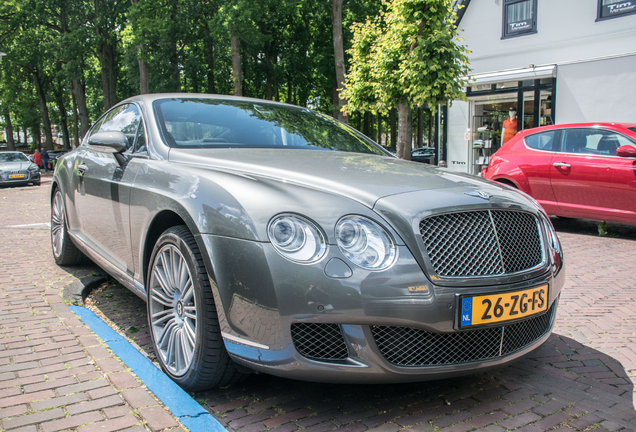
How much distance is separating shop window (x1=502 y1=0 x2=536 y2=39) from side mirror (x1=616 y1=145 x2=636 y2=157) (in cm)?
979

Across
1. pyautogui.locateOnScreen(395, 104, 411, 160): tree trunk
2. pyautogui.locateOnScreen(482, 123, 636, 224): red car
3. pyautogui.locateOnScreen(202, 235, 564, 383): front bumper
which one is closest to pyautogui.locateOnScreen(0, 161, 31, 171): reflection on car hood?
pyautogui.locateOnScreen(395, 104, 411, 160): tree trunk

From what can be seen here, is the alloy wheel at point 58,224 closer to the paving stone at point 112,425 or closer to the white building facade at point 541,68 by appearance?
the paving stone at point 112,425

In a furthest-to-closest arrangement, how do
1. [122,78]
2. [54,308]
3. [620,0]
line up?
[122,78]
[620,0]
[54,308]

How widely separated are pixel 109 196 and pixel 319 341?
2.09 m

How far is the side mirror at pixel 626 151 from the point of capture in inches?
276

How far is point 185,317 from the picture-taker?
2.69 m

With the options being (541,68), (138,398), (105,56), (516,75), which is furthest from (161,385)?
(105,56)

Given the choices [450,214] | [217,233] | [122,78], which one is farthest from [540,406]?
[122,78]

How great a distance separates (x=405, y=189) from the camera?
249 centimetres

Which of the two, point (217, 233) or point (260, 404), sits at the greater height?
point (217, 233)

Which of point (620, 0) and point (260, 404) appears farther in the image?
point (620, 0)

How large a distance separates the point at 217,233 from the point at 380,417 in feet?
3.65

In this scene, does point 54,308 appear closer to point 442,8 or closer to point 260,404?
point 260,404

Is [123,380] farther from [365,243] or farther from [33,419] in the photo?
[365,243]
